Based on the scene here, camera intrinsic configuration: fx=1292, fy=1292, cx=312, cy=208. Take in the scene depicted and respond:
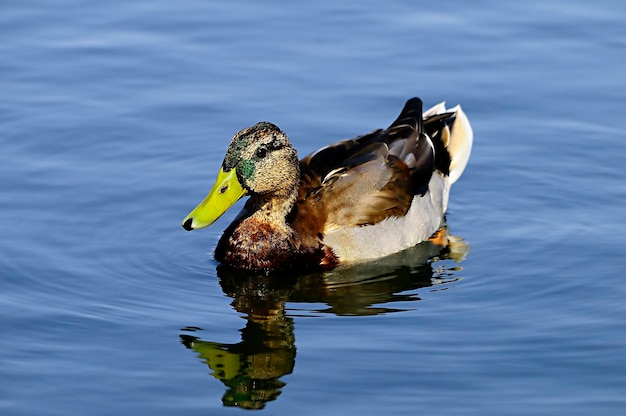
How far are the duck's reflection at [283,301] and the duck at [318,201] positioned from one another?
16 centimetres

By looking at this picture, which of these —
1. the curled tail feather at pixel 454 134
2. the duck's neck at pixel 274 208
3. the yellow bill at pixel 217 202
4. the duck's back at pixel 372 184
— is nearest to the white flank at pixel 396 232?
the duck's back at pixel 372 184

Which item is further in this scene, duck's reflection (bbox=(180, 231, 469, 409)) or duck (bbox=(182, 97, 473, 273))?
duck (bbox=(182, 97, 473, 273))

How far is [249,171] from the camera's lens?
449 inches

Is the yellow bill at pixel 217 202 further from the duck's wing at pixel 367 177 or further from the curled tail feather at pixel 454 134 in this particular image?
the curled tail feather at pixel 454 134

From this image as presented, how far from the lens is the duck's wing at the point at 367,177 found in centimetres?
1185

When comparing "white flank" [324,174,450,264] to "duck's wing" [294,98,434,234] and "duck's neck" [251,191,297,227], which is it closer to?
"duck's wing" [294,98,434,234]

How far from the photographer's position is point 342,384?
30.0ft

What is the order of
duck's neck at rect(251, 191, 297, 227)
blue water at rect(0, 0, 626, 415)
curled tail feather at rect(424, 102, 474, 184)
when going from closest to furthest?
blue water at rect(0, 0, 626, 415)
duck's neck at rect(251, 191, 297, 227)
curled tail feather at rect(424, 102, 474, 184)

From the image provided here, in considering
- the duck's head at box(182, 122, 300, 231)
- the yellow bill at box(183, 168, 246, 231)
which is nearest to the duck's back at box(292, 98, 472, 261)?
the duck's head at box(182, 122, 300, 231)

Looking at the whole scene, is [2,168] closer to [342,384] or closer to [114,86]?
[114,86]

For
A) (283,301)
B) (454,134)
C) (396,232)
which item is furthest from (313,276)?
(454,134)

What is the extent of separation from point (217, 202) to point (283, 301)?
1067 mm

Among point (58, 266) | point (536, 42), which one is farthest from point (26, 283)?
point (536, 42)

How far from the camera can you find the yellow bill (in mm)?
11227
